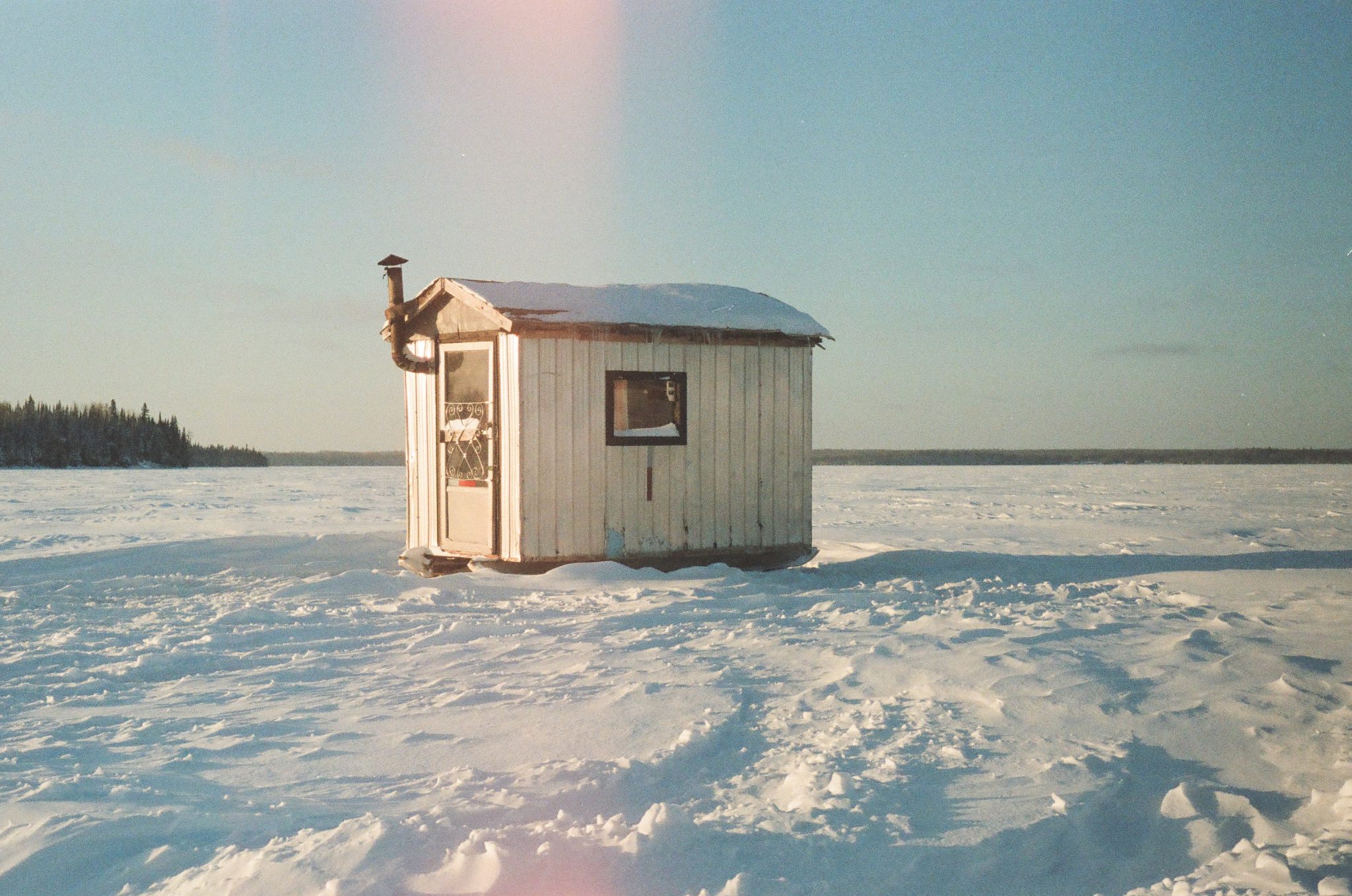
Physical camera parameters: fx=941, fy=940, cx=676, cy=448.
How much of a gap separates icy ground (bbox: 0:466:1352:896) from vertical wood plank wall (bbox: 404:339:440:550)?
168 centimetres

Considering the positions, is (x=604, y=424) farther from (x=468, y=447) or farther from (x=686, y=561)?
(x=686, y=561)

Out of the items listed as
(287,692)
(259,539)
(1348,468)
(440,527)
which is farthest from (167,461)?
(1348,468)

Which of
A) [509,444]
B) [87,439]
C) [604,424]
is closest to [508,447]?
[509,444]

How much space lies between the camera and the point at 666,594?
29.9 ft

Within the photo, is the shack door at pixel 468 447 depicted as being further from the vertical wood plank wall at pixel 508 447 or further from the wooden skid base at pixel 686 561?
the wooden skid base at pixel 686 561

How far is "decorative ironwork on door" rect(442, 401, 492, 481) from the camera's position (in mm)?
10750

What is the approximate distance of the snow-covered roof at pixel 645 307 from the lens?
10.4 metres

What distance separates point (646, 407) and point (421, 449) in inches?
120

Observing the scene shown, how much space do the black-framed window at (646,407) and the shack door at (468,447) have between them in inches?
53.0

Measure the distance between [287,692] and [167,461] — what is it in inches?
2560

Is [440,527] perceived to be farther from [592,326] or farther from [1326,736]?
[1326,736]

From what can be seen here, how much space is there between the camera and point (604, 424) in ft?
34.7

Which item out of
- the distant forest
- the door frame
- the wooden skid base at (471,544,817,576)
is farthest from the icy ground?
the distant forest

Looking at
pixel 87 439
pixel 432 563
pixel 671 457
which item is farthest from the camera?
pixel 87 439
